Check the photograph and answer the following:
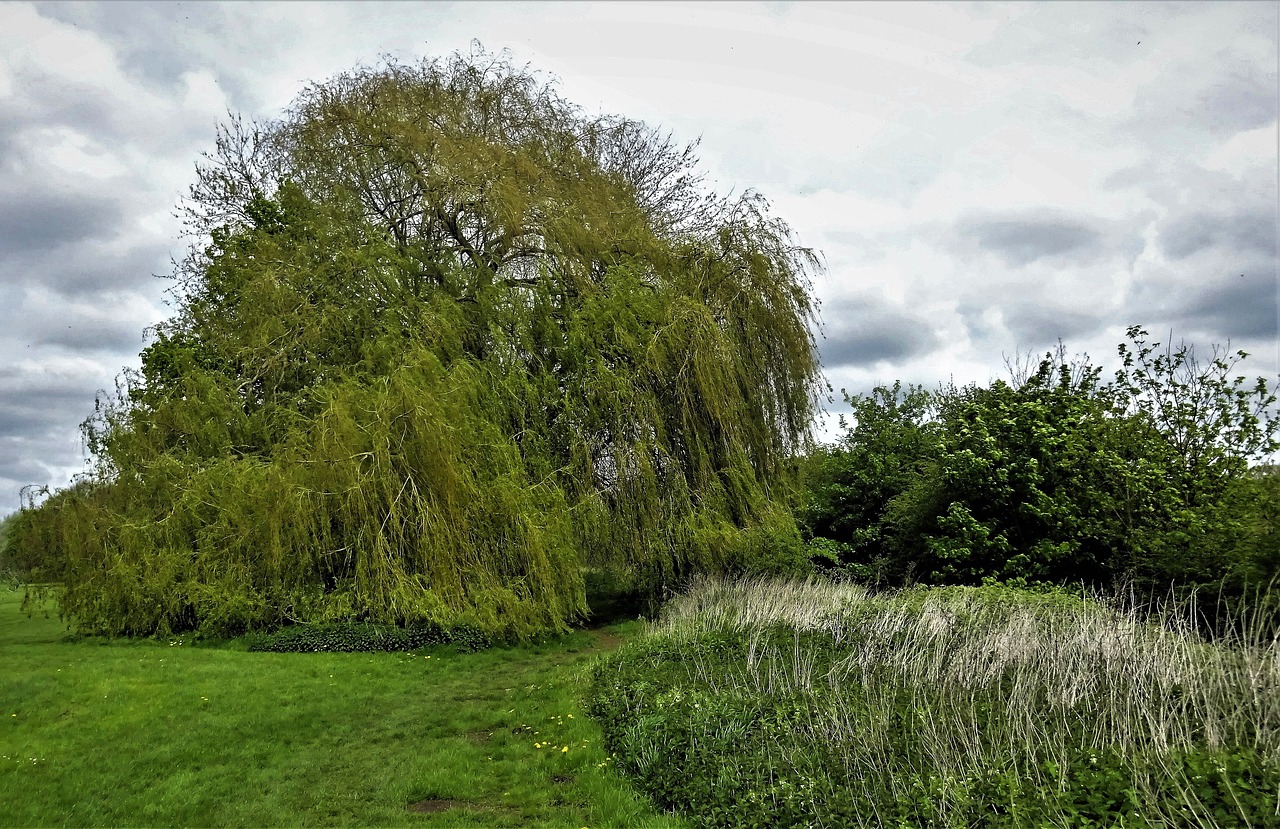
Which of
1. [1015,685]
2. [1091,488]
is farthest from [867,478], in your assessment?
[1015,685]

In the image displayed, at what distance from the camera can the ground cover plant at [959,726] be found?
3805mm

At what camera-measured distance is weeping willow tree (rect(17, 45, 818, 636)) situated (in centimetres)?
1223

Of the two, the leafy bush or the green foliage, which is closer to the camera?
the leafy bush

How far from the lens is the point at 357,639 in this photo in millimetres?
12055

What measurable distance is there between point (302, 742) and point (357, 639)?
182 inches

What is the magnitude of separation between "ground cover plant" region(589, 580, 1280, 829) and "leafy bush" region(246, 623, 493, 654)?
399 cm

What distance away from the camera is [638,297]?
14.7m

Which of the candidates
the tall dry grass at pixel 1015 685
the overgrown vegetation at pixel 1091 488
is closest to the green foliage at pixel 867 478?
the overgrown vegetation at pixel 1091 488

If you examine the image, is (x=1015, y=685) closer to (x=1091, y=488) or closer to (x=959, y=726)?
(x=959, y=726)

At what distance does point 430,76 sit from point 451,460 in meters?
10.5

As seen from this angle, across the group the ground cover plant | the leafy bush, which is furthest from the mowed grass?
the ground cover plant

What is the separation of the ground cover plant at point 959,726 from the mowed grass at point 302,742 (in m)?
0.57

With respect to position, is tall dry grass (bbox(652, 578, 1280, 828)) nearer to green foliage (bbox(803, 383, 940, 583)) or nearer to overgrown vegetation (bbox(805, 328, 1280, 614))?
overgrown vegetation (bbox(805, 328, 1280, 614))

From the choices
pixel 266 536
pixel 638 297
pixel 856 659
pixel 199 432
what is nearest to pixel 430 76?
pixel 638 297
